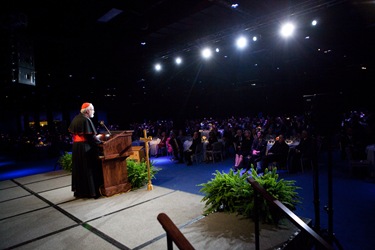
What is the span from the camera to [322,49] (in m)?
14.3

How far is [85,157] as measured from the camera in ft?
14.9

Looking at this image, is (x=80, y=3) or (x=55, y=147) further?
(x=55, y=147)

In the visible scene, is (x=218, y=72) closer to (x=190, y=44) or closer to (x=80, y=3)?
(x=190, y=44)

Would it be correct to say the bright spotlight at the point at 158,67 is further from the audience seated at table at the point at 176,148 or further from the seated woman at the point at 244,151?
the seated woman at the point at 244,151

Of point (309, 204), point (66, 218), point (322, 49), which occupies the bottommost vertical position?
point (309, 204)

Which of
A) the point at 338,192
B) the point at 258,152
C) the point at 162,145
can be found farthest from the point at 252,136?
the point at 162,145

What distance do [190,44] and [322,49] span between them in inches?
406

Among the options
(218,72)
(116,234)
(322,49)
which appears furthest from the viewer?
(218,72)

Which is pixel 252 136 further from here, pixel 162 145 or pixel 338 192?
pixel 162 145

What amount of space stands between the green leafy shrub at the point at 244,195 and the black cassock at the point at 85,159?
2.30 m

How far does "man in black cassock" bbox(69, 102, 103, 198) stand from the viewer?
14.8 feet

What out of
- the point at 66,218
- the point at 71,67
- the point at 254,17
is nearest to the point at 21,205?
the point at 66,218

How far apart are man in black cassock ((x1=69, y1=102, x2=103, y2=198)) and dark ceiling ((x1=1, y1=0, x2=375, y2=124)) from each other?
231cm

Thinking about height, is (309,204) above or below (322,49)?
below
